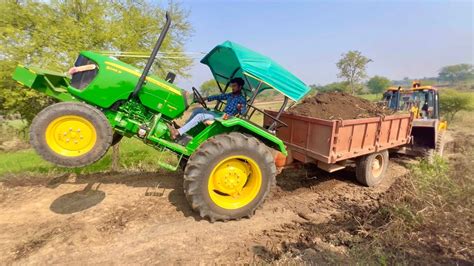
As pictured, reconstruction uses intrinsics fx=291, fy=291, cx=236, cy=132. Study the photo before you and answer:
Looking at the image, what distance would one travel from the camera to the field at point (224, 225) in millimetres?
3264

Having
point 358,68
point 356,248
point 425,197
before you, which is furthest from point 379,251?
point 358,68

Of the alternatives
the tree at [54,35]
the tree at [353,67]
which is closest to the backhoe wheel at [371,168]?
the tree at [54,35]

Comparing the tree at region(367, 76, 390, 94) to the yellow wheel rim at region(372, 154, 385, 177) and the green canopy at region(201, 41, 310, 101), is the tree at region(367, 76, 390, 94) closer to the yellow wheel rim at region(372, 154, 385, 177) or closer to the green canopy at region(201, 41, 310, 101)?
the yellow wheel rim at region(372, 154, 385, 177)

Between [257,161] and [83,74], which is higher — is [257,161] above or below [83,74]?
below

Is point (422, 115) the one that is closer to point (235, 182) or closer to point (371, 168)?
point (371, 168)

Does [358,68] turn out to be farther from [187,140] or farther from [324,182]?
[187,140]

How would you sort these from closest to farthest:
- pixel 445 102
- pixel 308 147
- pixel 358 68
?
1. pixel 308 147
2. pixel 445 102
3. pixel 358 68

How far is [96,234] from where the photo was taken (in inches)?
144

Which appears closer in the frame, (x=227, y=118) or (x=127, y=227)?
(x=127, y=227)

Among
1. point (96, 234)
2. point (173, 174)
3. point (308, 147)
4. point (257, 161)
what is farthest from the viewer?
point (173, 174)

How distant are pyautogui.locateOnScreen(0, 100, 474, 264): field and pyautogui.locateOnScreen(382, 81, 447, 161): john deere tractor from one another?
2620mm

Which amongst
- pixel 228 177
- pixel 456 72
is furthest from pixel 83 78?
pixel 456 72

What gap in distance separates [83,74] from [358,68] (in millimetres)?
24301

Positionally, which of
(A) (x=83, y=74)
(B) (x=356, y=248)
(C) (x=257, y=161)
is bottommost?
(B) (x=356, y=248)
